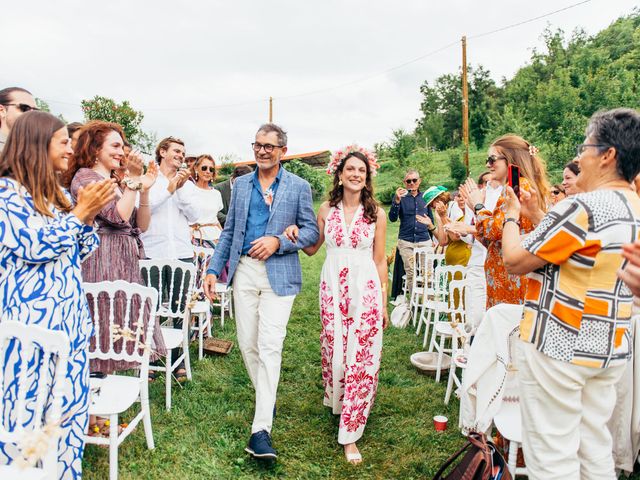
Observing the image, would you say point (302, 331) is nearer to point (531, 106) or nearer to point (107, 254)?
point (107, 254)

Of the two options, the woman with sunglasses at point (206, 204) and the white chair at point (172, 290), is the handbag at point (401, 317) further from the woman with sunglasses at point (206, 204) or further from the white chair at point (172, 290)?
the white chair at point (172, 290)

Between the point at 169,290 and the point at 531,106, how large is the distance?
31315 mm

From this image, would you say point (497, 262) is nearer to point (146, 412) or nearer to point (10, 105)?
point (146, 412)

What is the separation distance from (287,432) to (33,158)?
2631mm

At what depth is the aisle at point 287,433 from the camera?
10.2 feet

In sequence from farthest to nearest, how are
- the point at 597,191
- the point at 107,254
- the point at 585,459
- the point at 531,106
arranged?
the point at 531,106 → the point at 107,254 → the point at 585,459 → the point at 597,191

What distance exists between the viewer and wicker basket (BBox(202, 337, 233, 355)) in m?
5.19

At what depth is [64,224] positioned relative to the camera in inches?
83.8

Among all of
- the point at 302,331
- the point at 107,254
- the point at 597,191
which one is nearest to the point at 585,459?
the point at 597,191

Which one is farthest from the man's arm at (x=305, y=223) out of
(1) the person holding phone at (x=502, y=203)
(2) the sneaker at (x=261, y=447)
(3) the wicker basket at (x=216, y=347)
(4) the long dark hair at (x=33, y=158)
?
(3) the wicker basket at (x=216, y=347)

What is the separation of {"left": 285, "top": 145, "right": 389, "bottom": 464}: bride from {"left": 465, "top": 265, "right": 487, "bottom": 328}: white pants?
1008 mm

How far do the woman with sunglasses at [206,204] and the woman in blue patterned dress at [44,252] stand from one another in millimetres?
3649

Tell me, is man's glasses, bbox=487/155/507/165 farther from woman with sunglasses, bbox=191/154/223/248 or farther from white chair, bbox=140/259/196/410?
woman with sunglasses, bbox=191/154/223/248

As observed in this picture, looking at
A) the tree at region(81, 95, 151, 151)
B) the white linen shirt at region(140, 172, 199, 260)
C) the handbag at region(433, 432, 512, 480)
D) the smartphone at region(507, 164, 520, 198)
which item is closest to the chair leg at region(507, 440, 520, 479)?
the handbag at region(433, 432, 512, 480)
